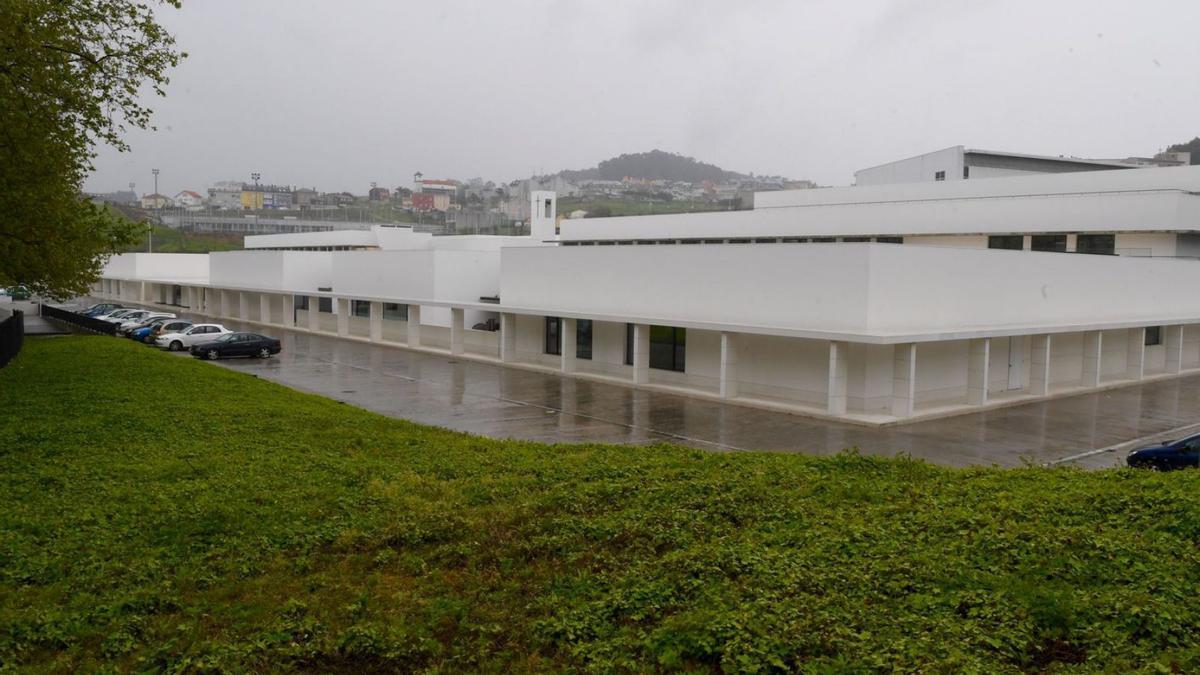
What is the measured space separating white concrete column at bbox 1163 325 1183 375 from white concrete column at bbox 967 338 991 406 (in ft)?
40.0

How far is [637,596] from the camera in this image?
279 inches

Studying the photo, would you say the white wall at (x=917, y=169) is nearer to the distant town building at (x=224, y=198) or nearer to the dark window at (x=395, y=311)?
the dark window at (x=395, y=311)

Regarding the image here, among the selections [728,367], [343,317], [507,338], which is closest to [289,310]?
[343,317]

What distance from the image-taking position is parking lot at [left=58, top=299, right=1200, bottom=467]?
719 inches

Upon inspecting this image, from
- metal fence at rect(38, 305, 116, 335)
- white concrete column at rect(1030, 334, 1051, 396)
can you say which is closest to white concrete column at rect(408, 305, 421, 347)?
metal fence at rect(38, 305, 116, 335)

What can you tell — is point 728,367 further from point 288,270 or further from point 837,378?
point 288,270

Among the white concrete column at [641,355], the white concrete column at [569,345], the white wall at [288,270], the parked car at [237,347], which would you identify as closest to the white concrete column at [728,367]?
the white concrete column at [641,355]

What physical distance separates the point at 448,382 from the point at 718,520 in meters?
18.9

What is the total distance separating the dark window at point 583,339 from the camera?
29.9 m

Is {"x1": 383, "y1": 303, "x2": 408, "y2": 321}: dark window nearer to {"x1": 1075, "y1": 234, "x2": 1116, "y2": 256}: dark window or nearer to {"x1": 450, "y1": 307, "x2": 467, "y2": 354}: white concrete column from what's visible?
{"x1": 450, "y1": 307, "x2": 467, "y2": 354}: white concrete column

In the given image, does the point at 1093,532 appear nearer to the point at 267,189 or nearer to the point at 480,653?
the point at 480,653

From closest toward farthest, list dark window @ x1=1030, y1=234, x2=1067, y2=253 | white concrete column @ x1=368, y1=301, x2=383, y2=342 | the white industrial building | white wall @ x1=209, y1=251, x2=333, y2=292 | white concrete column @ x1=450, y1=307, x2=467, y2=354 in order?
the white industrial building
dark window @ x1=1030, y1=234, x2=1067, y2=253
white concrete column @ x1=450, y1=307, x2=467, y2=354
white concrete column @ x1=368, y1=301, x2=383, y2=342
white wall @ x1=209, y1=251, x2=333, y2=292

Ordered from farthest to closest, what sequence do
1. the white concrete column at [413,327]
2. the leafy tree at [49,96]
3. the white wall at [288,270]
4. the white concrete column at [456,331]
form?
the white wall at [288,270] < the white concrete column at [413,327] < the white concrete column at [456,331] < the leafy tree at [49,96]

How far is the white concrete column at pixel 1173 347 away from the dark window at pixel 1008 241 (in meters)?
5.90
